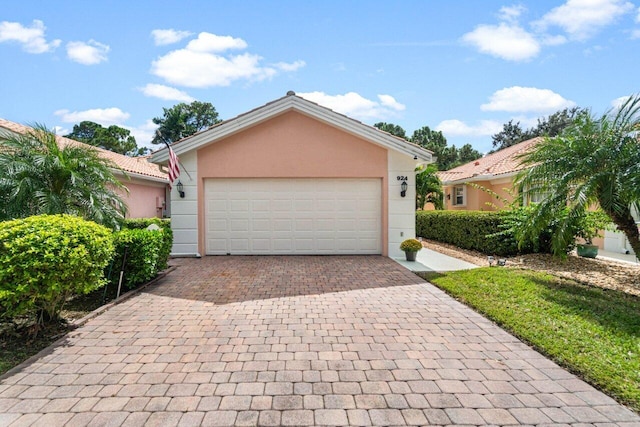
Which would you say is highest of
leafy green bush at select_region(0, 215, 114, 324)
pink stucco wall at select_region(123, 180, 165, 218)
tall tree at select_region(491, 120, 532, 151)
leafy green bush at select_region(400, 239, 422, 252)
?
tall tree at select_region(491, 120, 532, 151)

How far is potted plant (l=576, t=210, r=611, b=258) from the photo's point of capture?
8.09 meters

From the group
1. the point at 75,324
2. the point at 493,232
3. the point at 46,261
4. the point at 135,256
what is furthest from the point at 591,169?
the point at 75,324

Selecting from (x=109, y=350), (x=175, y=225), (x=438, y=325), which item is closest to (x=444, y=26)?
(x=438, y=325)

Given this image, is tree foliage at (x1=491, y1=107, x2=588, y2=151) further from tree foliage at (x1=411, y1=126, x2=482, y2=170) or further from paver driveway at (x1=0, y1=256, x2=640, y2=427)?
paver driveway at (x1=0, y1=256, x2=640, y2=427)

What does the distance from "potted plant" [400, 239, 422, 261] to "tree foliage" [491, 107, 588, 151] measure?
3385 cm

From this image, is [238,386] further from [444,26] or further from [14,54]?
[14,54]

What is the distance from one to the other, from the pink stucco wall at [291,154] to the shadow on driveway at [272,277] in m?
1.74

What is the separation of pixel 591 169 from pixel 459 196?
47.7 feet

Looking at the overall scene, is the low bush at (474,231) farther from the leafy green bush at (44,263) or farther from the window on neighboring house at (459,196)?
the leafy green bush at (44,263)

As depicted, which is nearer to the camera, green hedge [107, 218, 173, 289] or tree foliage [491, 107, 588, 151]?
green hedge [107, 218, 173, 289]

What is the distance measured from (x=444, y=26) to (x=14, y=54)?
47.9ft

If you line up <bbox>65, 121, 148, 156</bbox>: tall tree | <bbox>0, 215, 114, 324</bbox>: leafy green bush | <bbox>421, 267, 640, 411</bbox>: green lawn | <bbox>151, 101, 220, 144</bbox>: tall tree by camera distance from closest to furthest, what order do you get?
1. <bbox>421, 267, 640, 411</bbox>: green lawn
2. <bbox>0, 215, 114, 324</bbox>: leafy green bush
3. <bbox>151, 101, 220, 144</bbox>: tall tree
4. <bbox>65, 121, 148, 156</bbox>: tall tree

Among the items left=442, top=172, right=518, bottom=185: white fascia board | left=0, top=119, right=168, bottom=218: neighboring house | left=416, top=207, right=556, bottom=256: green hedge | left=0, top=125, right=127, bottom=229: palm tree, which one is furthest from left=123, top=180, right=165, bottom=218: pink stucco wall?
left=442, top=172, right=518, bottom=185: white fascia board

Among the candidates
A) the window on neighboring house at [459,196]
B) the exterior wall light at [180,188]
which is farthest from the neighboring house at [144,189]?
the window on neighboring house at [459,196]
